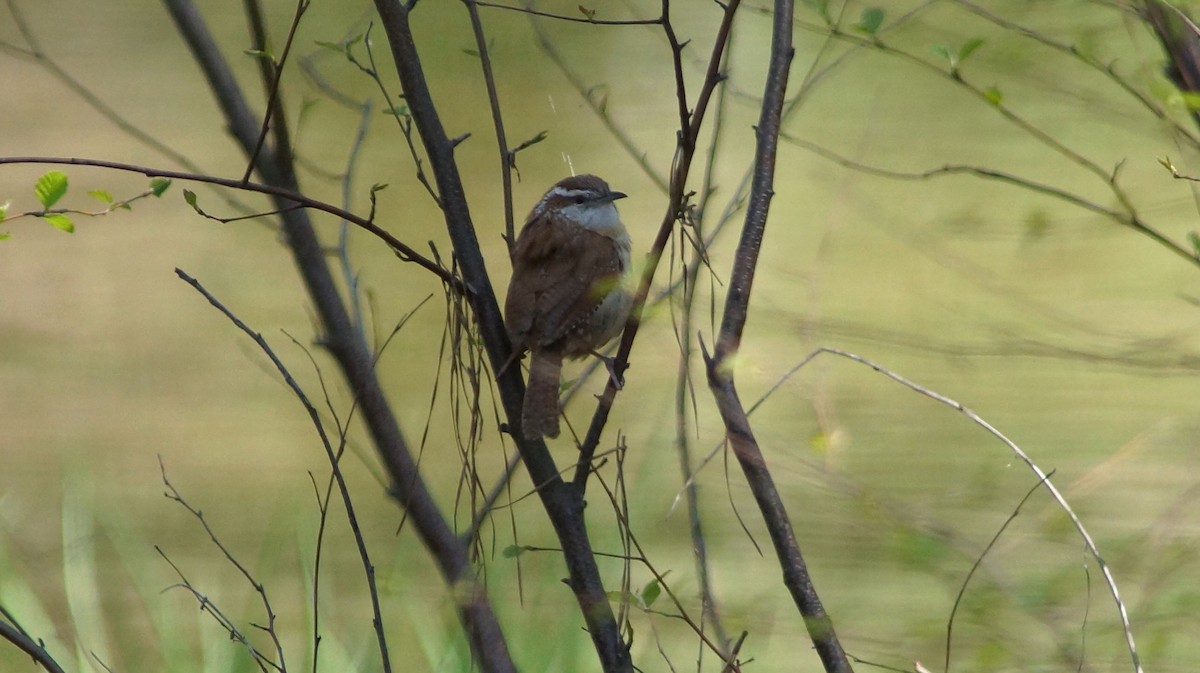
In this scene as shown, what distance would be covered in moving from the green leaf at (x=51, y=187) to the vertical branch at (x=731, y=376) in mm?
920

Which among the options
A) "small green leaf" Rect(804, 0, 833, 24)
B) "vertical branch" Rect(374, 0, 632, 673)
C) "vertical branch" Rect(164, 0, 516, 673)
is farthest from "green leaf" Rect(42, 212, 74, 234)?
"small green leaf" Rect(804, 0, 833, 24)

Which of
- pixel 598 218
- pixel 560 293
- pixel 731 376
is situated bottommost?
pixel 731 376

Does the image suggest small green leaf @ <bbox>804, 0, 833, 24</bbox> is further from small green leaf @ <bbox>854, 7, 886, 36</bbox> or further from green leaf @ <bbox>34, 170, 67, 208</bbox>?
green leaf @ <bbox>34, 170, 67, 208</bbox>

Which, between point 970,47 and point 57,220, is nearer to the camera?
point 57,220

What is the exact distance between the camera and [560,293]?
7.62ft

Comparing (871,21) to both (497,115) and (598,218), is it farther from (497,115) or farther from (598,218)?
(598,218)

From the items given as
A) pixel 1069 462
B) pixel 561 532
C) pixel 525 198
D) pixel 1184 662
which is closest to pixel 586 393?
pixel 525 198

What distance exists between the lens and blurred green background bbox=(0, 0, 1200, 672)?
317 centimetres

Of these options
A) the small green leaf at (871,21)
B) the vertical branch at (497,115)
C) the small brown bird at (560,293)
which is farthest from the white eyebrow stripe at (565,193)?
the small green leaf at (871,21)

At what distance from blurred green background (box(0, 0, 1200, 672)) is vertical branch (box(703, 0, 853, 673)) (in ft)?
1.79

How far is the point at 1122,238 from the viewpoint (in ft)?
15.8

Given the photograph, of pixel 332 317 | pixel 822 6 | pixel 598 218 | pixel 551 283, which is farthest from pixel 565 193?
pixel 822 6

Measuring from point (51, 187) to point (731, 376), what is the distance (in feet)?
3.19

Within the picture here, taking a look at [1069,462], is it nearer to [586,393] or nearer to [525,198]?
[586,393]
